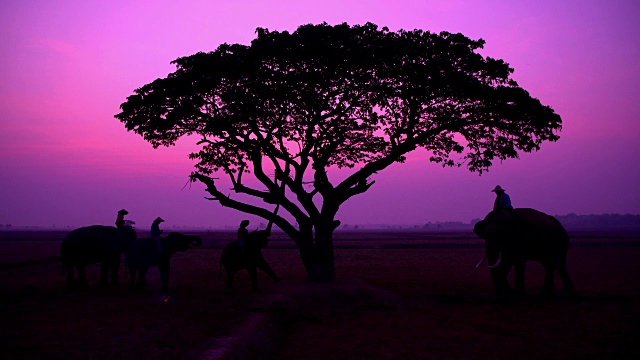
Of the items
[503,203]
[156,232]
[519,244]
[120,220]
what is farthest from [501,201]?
[120,220]

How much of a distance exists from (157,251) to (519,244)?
10.8 meters

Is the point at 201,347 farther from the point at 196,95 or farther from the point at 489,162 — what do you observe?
the point at 489,162

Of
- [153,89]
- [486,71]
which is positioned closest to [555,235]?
[486,71]

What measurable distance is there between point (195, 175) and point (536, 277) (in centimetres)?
1466

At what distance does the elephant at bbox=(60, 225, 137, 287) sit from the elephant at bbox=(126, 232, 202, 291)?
1.02 meters

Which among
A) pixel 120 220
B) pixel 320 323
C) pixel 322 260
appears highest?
pixel 120 220

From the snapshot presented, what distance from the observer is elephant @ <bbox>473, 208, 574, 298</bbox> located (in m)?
13.9

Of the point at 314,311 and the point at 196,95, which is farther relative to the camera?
the point at 196,95

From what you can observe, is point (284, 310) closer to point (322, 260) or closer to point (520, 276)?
point (322, 260)

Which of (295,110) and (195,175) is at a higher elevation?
(295,110)

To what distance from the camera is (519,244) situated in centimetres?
1429

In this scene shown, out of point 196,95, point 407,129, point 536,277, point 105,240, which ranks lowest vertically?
point 536,277

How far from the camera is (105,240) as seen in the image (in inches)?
703

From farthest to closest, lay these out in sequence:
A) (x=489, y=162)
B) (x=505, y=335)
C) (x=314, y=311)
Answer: (x=489, y=162) < (x=314, y=311) < (x=505, y=335)
